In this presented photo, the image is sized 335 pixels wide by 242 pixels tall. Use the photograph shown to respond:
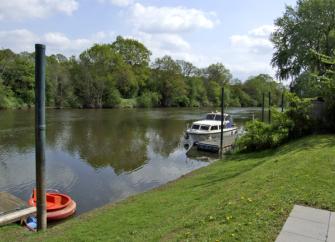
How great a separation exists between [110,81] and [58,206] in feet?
201

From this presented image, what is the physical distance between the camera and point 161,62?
84875mm

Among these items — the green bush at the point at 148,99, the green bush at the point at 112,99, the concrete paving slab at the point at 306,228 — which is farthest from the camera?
the green bush at the point at 148,99

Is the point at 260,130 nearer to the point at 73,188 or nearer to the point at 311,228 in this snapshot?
the point at 73,188

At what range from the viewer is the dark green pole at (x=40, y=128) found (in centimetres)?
741

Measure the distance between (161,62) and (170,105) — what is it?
1105cm

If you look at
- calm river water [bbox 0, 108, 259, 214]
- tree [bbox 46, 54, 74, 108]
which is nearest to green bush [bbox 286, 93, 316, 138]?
Result: calm river water [bbox 0, 108, 259, 214]

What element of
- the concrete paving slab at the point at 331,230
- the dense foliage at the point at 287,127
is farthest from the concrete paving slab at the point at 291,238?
the dense foliage at the point at 287,127

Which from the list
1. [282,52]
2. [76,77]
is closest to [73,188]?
[282,52]

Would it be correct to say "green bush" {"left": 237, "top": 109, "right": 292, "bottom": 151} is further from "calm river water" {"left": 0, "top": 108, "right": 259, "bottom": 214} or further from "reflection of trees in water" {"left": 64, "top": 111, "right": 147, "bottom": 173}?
"reflection of trees in water" {"left": 64, "top": 111, "right": 147, "bottom": 173}

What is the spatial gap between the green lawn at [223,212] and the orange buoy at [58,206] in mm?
2005

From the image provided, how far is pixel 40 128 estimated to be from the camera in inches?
305

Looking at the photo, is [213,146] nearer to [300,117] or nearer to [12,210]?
[300,117]

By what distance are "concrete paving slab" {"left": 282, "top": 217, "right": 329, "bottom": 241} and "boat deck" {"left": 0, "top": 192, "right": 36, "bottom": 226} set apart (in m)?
7.22

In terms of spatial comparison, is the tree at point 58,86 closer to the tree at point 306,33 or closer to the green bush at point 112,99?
the green bush at point 112,99
